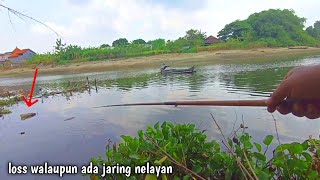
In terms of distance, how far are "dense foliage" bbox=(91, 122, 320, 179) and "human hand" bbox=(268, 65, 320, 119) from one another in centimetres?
119

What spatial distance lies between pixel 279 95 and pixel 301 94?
0.43 ft

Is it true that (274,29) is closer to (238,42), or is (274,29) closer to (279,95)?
(238,42)

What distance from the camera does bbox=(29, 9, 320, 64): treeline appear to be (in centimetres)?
7100

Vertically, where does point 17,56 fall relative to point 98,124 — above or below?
above

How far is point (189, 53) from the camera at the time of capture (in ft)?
228

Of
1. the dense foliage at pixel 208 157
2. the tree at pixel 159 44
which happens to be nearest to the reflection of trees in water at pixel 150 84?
the dense foliage at pixel 208 157

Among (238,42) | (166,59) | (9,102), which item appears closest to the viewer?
(9,102)

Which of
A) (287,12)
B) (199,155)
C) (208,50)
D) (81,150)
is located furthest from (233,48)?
(199,155)

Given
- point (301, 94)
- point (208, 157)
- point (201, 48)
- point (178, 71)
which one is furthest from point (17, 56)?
point (301, 94)

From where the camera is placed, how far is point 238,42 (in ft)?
231

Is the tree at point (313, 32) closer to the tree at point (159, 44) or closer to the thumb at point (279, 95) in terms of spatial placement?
the tree at point (159, 44)

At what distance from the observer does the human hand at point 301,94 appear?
1842 millimetres

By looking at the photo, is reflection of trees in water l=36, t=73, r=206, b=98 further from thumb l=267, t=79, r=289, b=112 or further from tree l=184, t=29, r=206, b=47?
tree l=184, t=29, r=206, b=47

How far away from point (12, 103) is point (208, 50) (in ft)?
171
